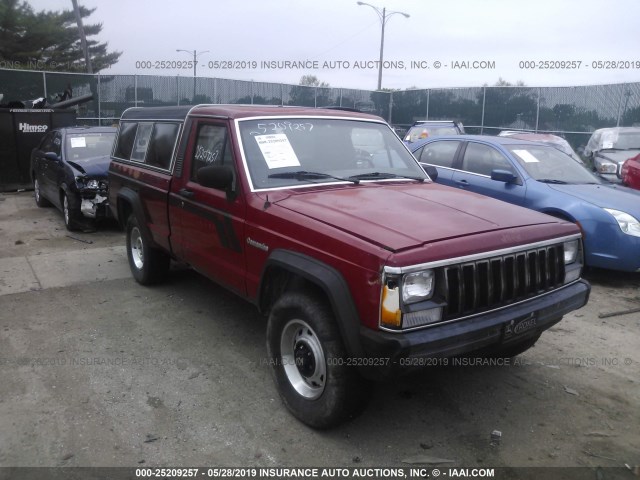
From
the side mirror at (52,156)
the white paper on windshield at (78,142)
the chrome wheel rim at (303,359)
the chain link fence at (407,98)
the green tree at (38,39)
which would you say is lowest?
the chrome wheel rim at (303,359)

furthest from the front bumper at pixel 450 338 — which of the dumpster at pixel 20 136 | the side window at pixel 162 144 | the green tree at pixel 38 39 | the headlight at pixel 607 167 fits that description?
the green tree at pixel 38 39

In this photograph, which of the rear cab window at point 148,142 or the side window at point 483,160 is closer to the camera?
the rear cab window at point 148,142

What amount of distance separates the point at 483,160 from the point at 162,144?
14.2ft

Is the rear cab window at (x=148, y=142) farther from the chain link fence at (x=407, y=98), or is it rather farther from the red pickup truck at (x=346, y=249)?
the chain link fence at (x=407, y=98)

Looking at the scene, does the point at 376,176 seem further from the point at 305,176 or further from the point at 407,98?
the point at 407,98

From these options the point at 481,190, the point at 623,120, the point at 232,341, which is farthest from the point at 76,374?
the point at 623,120

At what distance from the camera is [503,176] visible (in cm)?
654

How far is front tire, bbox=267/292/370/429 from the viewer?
3023 millimetres

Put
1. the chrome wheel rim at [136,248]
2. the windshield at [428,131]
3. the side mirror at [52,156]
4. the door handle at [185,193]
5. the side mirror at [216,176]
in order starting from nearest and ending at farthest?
the side mirror at [216,176] < the door handle at [185,193] < the chrome wheel rim at [136,248] < the side mirror at [52,156] < the windshield at [428,131]

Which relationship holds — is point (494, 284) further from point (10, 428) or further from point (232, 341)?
point (10, 428)

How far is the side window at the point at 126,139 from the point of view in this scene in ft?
19.5

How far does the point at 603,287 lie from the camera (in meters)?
6.16

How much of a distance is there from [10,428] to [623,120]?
21.6 m

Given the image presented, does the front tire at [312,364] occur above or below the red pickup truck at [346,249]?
below
